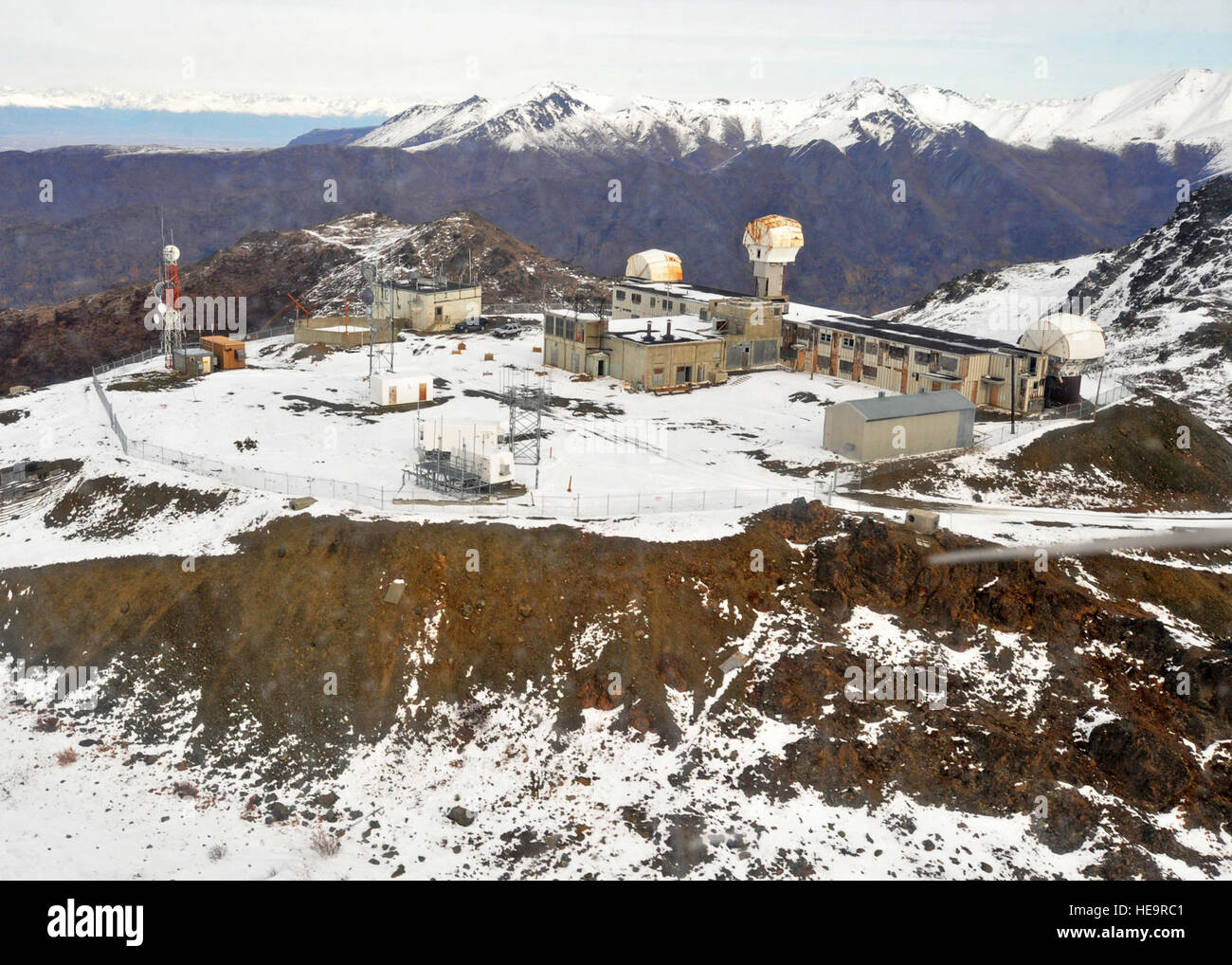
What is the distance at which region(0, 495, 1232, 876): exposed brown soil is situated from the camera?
32.7m

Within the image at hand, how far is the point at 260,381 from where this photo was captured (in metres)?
64.6

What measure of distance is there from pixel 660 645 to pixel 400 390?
29.6 metres

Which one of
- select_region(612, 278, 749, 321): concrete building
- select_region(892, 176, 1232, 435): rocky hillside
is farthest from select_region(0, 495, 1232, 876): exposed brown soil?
select_region(612, 278, 749, 321): concrete building

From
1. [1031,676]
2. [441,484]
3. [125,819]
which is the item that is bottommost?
[125,819]

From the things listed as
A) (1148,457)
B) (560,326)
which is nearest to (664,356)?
(560,326)

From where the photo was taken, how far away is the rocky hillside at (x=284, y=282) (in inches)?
3949

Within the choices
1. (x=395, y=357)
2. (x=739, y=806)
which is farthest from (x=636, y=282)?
(x=739, y=806)

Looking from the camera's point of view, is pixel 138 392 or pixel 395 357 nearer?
pixel 138 392

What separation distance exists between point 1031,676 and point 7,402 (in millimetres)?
58874

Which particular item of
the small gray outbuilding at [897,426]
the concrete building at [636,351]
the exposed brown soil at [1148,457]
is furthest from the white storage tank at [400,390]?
the exposed brown soil at [1148,457]

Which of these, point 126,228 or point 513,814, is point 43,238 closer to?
point 126,228

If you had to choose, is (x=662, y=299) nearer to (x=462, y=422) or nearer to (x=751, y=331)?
(x=751, y=331)

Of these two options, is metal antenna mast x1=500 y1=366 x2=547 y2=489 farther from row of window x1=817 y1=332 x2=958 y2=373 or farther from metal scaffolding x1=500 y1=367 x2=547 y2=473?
Result: row of window x1=817 y1=332 x2=958 y2=373

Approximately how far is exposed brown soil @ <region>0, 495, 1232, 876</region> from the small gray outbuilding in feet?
34.8
